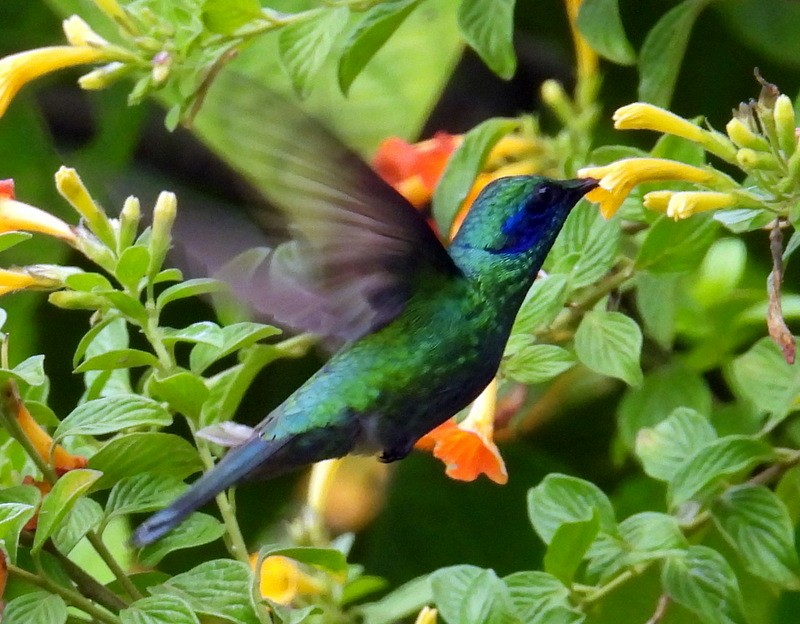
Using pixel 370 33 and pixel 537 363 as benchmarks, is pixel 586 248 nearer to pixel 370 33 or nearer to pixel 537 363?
pixel 537 363

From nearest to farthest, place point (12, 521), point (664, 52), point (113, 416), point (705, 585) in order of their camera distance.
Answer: point (12, 521) < point (113, 416) < point (705, 585) < point (664, 52)

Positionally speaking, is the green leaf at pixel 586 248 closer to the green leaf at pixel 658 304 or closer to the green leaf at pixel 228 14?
the green leaf at pixel 658 304

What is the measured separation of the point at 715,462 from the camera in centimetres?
102

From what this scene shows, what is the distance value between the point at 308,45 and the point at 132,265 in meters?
0.34

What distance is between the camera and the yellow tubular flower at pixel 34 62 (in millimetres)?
1150

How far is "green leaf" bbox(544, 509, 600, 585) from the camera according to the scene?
950mm

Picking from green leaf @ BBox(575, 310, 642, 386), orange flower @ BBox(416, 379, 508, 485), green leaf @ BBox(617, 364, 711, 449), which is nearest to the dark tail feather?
orange flower @ BBox(416, 379, 508, 485)

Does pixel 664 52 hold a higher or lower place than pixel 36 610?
higher

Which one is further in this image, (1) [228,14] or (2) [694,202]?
(1) [228,14]

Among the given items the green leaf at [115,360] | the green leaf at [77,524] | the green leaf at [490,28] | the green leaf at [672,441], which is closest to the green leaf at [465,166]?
the green leaf at [490,28]

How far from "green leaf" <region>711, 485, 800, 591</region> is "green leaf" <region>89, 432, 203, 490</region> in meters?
0.51

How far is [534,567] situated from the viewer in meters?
1.76

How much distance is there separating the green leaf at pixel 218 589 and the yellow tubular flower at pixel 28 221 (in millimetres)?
324

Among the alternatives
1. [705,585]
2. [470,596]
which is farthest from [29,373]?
[705,585]
